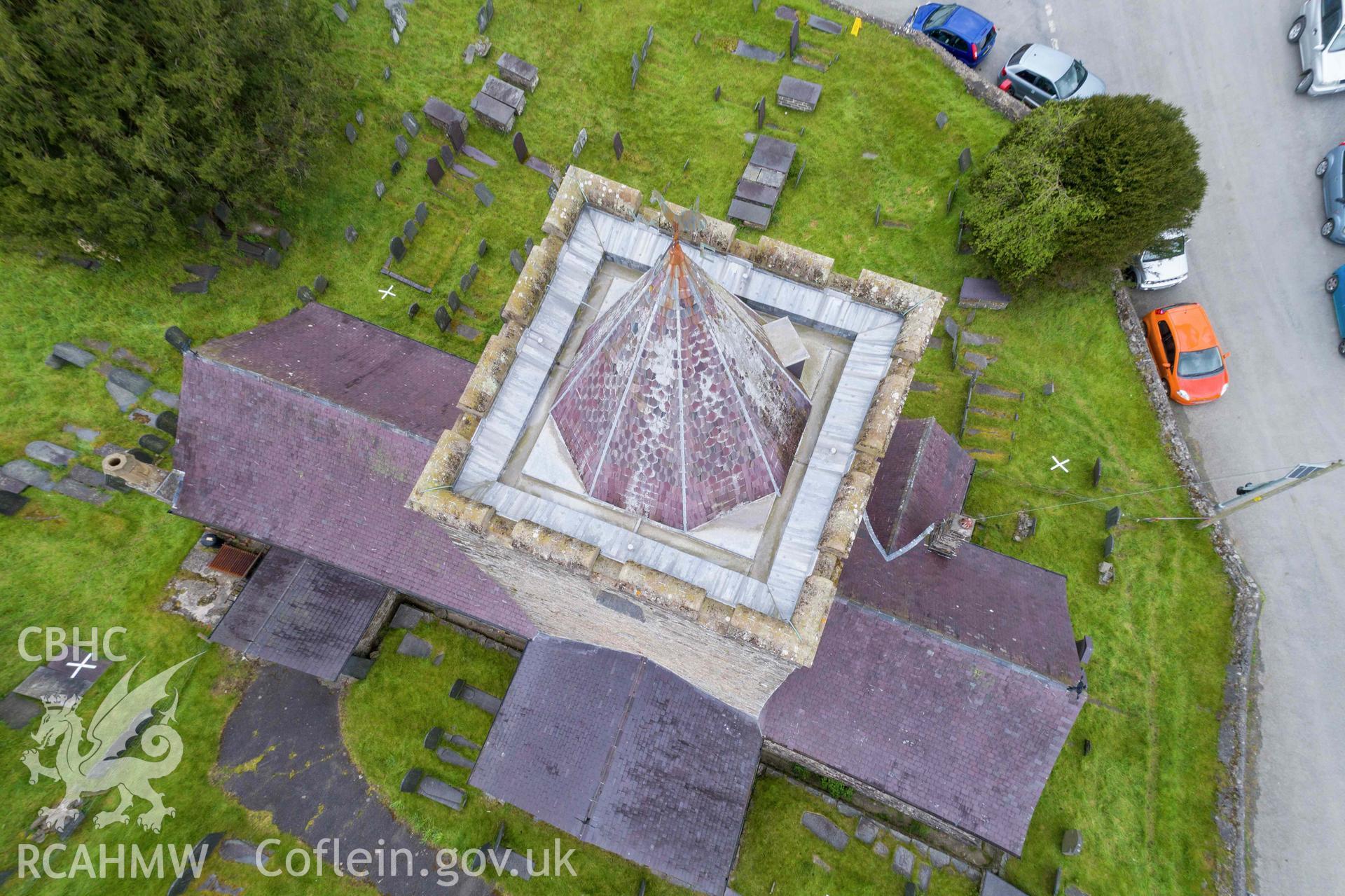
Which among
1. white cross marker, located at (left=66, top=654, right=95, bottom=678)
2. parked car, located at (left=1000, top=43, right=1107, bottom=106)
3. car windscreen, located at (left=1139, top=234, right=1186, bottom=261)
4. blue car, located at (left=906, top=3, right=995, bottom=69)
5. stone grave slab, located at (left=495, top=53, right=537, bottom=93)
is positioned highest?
blue car, located at (left=906, top=3, right=995, bottom=69)

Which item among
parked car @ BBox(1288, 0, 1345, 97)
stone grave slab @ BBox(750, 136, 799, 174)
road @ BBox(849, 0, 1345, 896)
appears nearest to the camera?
road @ BBox(849, 0, 1345, 896)

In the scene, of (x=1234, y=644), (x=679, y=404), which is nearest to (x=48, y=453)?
(x=679, y=404)

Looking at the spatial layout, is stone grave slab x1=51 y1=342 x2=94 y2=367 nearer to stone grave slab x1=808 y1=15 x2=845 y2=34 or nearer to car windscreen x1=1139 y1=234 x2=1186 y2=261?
stone grave slab x1=808 y1=15 x2=845 y2=34

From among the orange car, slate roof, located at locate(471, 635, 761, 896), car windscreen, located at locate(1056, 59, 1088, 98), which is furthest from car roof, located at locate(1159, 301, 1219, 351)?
slate roof, located at locate(471, 635, 761, 896)

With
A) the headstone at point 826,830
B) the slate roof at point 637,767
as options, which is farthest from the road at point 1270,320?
the slate roof at point 637,767

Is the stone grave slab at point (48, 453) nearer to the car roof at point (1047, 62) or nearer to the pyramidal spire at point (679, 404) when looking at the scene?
the pyramidal spire at point (679, 404)

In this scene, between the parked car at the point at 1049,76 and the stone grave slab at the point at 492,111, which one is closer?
the parked car at the point at 1049,76

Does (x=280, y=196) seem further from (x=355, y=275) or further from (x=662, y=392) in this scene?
(x=662, y=392)
